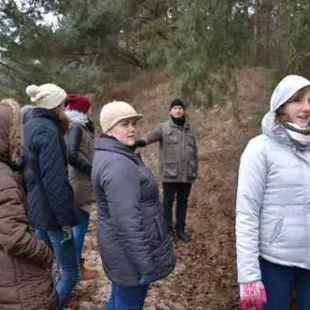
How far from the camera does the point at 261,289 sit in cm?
252

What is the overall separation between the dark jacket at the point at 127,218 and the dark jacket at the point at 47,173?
49 cm

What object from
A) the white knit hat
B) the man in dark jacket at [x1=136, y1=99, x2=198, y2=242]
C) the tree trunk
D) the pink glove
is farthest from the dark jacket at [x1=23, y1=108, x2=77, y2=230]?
the tree trunk

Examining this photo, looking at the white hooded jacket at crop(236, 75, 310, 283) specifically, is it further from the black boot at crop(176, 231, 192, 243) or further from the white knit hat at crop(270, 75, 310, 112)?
the black boot at crop(176, 231, 192, 243)

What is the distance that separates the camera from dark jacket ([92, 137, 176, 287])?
274cm

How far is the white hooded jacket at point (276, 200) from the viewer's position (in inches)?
99.0

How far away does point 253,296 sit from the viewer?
250 centimetres

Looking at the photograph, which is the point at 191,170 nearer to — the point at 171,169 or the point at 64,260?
the point at 171,169

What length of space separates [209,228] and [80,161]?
2747 millimetres

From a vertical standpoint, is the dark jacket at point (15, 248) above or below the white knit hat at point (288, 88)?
below

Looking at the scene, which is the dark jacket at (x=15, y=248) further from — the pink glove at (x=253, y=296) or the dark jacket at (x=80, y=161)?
the dark jacket at (x=80, y=161)

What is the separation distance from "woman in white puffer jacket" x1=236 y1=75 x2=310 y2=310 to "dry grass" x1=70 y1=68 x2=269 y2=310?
1931 millimetres

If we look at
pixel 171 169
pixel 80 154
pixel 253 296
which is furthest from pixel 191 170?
pixel 253 296

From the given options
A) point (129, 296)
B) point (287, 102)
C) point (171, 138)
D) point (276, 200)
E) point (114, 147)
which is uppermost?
point (171, 138)

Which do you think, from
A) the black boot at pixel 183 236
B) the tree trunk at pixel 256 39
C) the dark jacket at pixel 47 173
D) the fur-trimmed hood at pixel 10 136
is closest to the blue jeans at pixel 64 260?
the dark jacket at pixel 47 173
